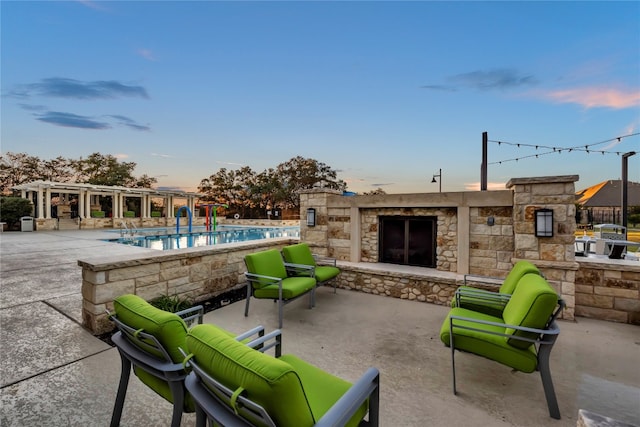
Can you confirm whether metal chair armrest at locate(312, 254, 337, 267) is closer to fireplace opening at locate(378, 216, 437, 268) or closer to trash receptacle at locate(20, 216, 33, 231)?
fireplace opening at locate(378, 216, 437, 268)

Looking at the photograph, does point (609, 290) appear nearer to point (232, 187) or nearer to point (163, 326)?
point (163, 326)

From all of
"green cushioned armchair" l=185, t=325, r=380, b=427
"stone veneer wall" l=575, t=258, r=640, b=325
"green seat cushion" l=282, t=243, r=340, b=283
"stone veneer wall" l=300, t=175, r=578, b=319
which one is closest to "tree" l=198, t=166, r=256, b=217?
"stone veneer wall" l=300, t=175, r=578, b=319

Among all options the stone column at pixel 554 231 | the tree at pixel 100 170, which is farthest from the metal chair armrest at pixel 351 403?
the tree at pixel 100 170

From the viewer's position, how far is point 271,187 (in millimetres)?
25844

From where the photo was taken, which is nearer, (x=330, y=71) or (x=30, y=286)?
(x=30, y=286)

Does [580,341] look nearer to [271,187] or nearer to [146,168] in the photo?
[271,187]

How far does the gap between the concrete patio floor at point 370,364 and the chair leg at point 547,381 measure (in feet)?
0.21

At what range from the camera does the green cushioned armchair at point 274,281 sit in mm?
3547

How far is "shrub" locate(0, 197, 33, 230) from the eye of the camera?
571 inches

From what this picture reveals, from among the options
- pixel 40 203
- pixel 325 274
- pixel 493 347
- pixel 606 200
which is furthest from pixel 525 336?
pixel 606 200

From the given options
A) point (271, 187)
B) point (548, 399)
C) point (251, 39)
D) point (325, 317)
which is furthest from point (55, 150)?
point (548, 399)

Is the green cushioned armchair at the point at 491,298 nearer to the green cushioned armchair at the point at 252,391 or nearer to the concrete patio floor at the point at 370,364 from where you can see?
the concrete patio floor at the point at 370,364

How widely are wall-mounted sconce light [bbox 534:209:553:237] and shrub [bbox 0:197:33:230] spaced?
2225 centimetres

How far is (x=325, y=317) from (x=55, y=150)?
2782 cm
